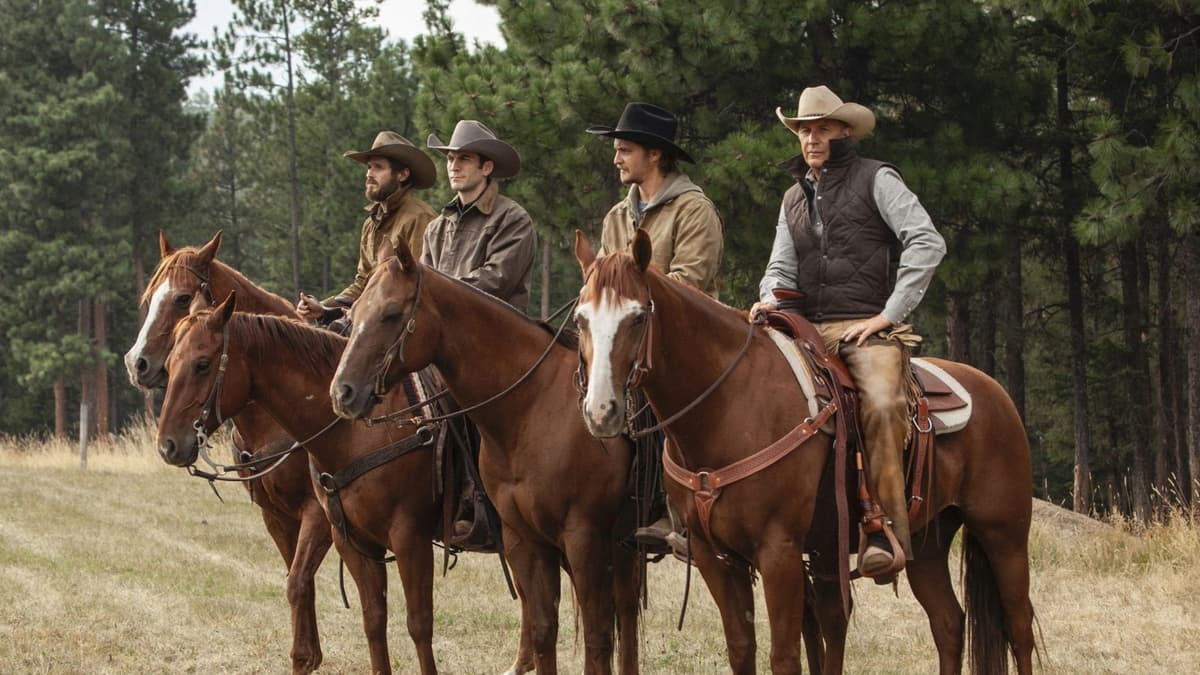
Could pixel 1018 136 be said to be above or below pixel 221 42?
below

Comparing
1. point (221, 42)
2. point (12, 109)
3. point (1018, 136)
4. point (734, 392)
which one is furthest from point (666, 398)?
point (12, 109)

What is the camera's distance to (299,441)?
6875 mm

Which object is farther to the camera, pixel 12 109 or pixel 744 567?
pixel 12 109

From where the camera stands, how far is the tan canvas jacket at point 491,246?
709cm

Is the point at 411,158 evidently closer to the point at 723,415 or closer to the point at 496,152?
the point at 496,152

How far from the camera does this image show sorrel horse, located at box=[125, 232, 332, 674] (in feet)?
23.9

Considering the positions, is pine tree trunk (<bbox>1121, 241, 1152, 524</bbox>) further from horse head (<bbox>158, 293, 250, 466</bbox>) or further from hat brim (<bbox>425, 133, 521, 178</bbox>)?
horse head (<bbox>158, 293, 250, 466</bbox>)

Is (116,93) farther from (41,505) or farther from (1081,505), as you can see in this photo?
(1081,505)

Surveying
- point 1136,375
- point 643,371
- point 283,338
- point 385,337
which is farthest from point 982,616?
point 1136,375

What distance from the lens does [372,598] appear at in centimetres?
689

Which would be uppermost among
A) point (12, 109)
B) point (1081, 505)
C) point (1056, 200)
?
point (12, 109)

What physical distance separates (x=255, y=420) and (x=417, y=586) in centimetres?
153

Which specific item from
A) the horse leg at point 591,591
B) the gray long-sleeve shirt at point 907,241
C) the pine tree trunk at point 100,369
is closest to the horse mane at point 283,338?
the horse leg at point 591,591

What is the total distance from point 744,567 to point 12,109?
38996 mm
